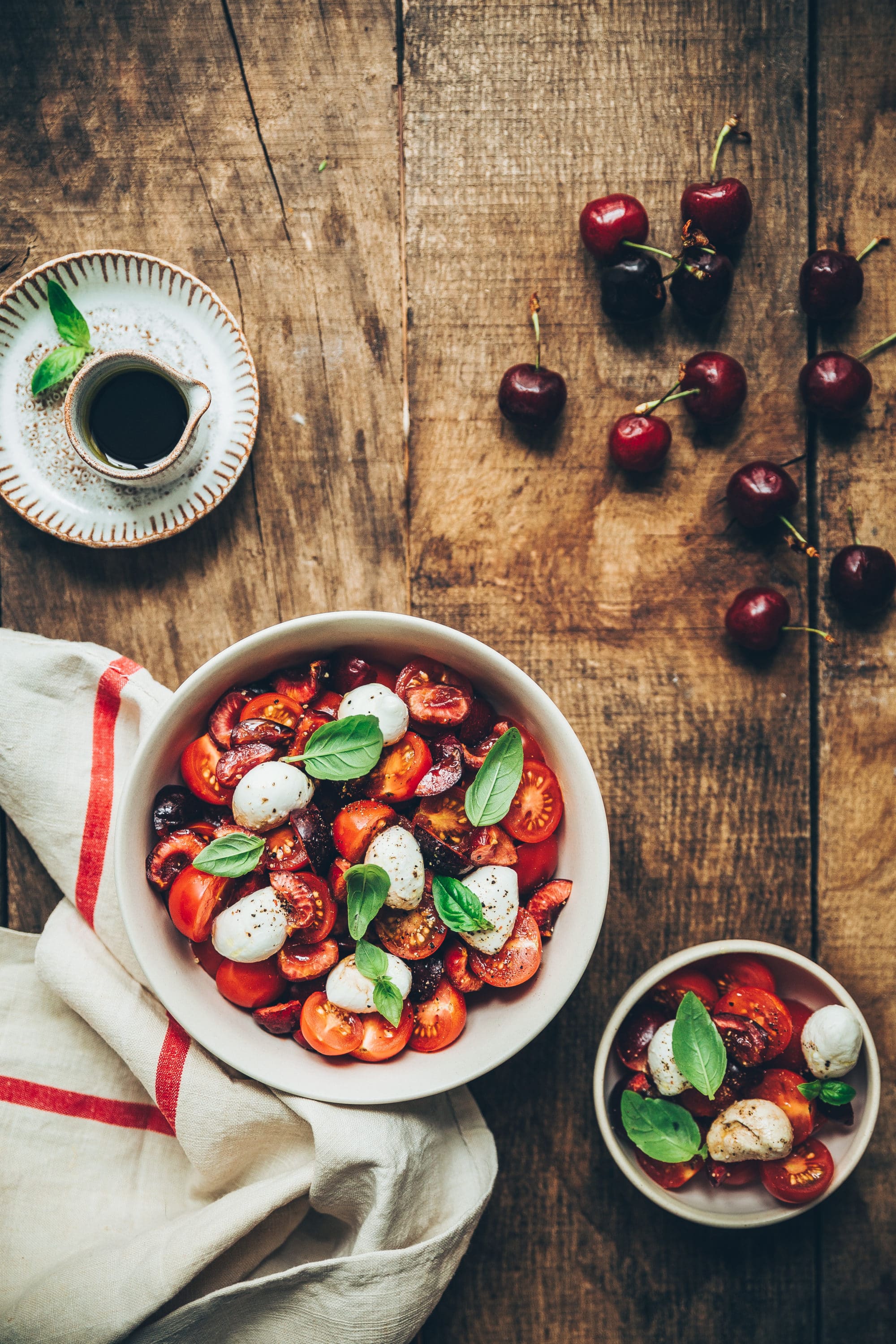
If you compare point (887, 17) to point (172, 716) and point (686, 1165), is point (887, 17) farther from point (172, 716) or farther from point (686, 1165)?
point (686, 1165)

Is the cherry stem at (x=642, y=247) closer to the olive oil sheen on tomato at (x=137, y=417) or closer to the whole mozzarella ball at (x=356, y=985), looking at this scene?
the olive oil sheen on tomato at (x=137, y=417)

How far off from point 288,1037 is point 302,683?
41cm

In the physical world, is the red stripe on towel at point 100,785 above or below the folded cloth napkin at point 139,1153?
Answer: above

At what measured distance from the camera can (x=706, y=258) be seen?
3.73 feet

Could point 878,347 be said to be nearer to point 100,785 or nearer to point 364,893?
point 364,893

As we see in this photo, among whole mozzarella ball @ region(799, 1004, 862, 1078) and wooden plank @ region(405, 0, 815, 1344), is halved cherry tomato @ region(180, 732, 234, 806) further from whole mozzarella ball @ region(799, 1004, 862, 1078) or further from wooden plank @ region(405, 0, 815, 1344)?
whole mozzarella ball @ region(799, 1004, 862, 1078)

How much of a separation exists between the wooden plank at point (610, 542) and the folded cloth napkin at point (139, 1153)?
0.21 metres

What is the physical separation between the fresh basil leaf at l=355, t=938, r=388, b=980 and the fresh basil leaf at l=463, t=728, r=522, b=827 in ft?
0.55

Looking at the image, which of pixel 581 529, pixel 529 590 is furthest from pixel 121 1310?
pixel 581 529

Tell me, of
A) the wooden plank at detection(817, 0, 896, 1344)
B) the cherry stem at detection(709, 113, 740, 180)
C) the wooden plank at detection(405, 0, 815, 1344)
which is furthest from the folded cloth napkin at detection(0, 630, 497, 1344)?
the cherry stem at detection(709, 113, 740, 180)

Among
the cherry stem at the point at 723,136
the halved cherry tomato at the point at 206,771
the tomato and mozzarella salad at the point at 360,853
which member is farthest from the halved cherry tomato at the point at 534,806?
the cherry stem at the point at 723,136

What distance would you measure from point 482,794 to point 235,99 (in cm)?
100

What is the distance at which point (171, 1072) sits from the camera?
1033 millimetres

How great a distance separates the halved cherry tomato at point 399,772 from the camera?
0.94m
